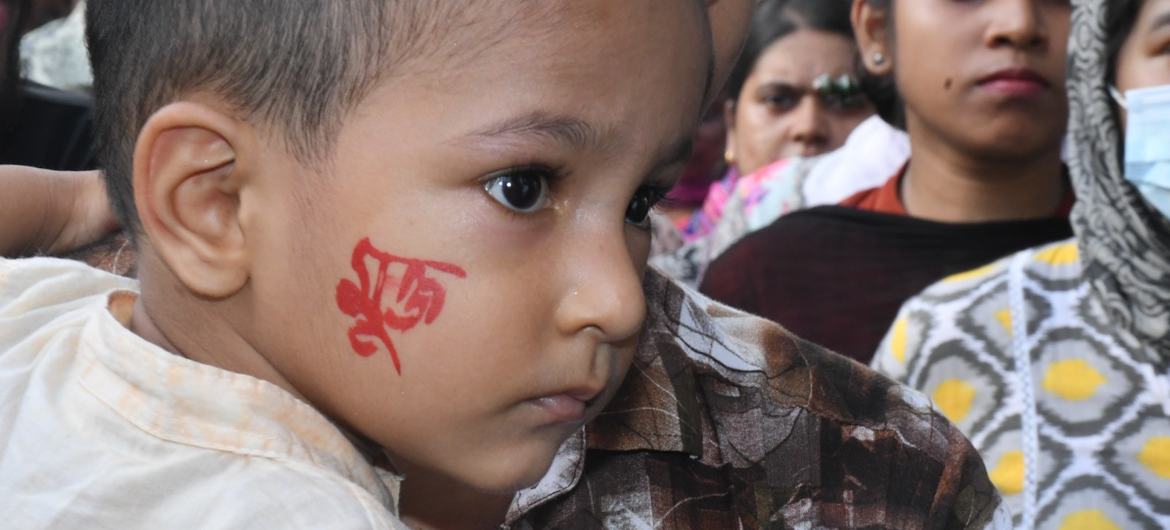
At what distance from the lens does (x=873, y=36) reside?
3779mm

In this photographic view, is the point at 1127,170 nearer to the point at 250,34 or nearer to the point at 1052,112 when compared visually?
the point at 1052,112

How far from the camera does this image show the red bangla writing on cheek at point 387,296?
1202mm

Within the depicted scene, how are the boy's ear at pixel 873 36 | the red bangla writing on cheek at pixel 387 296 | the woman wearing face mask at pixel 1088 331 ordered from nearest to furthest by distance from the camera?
the red bangla writing on cheek at pixel 387 296
the woman wearing face mask at pixel 1088 331
the boy's ear at pixel 873 36

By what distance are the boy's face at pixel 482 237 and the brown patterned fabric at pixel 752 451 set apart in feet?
0.58

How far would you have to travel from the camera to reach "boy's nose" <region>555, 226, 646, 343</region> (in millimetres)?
1189

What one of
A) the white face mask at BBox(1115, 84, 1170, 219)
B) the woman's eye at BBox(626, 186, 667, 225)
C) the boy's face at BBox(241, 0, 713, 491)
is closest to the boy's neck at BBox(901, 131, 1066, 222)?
the white face mask at BBox(1115, 84, 1170, 219)

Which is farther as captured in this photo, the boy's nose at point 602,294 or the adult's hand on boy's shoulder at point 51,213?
the adult's hand on boy's shoulder at point 51,213

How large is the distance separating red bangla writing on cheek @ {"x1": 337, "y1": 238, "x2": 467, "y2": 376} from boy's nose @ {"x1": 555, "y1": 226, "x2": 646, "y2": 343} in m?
0.09

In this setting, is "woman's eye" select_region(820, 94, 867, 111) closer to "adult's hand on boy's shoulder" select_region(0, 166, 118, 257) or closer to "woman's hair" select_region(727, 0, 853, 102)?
"woman's hair" select_region(727, 0, 853, 102)

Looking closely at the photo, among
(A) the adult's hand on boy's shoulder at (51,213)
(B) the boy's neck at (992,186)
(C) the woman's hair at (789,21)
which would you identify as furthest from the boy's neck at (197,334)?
(C) the woman's hair at (789,21)

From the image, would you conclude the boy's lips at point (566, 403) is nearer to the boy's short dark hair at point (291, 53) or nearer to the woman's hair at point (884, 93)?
the boy's short dark hair at point (291, 53)

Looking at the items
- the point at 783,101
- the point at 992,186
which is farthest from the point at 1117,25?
the point at 783,101

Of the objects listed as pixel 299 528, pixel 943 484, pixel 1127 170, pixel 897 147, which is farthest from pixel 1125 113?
pixel 299 528

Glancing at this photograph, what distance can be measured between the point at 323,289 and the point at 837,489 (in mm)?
566
